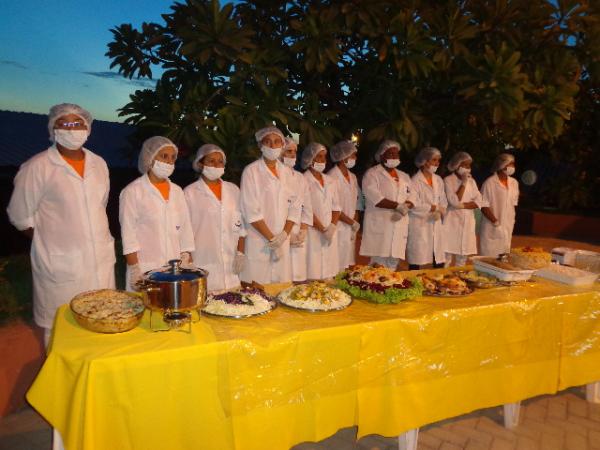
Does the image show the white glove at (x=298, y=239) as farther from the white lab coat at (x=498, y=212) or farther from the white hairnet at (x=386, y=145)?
the white lab coat at (x=498, y=212)

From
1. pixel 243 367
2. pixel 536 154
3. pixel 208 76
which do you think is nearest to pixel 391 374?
pixel 243 367

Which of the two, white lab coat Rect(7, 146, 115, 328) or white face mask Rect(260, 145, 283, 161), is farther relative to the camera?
white face mask Rect(260, 145, 283, 161)

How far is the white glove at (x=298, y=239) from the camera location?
4753 millimetres

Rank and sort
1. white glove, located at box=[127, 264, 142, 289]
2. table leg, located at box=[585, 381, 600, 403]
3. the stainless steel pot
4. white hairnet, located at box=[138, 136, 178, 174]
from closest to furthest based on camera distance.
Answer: the stainless steel pot, white glove, located at box=[127, 264, 142, 289], white hairnet, located at box=[138, 136, 178, 174], table leg, located at box=[585, 381, 600, 403]

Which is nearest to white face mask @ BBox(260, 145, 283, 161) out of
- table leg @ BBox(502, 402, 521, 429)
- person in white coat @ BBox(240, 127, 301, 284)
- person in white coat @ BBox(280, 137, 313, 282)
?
person in white coat @ BBox(240, 127, 301, 284)

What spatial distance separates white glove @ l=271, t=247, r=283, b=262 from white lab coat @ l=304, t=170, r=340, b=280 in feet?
2.57

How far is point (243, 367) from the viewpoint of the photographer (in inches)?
89.7

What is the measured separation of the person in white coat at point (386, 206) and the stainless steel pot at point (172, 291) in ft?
12.1

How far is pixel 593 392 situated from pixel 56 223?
4058 mm

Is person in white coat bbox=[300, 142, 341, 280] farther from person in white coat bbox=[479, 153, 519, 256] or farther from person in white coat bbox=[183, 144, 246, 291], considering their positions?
person in white coat bbox=[479, 153, 519, 256]

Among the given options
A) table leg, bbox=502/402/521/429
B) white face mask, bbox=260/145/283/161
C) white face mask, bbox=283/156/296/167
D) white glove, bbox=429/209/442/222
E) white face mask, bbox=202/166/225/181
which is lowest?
table leg, bbox=502/402/521/429

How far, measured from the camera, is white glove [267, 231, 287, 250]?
436cm

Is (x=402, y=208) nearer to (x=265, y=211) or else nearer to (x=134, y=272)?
(x=265, y=211)

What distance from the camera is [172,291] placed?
2.19 m
